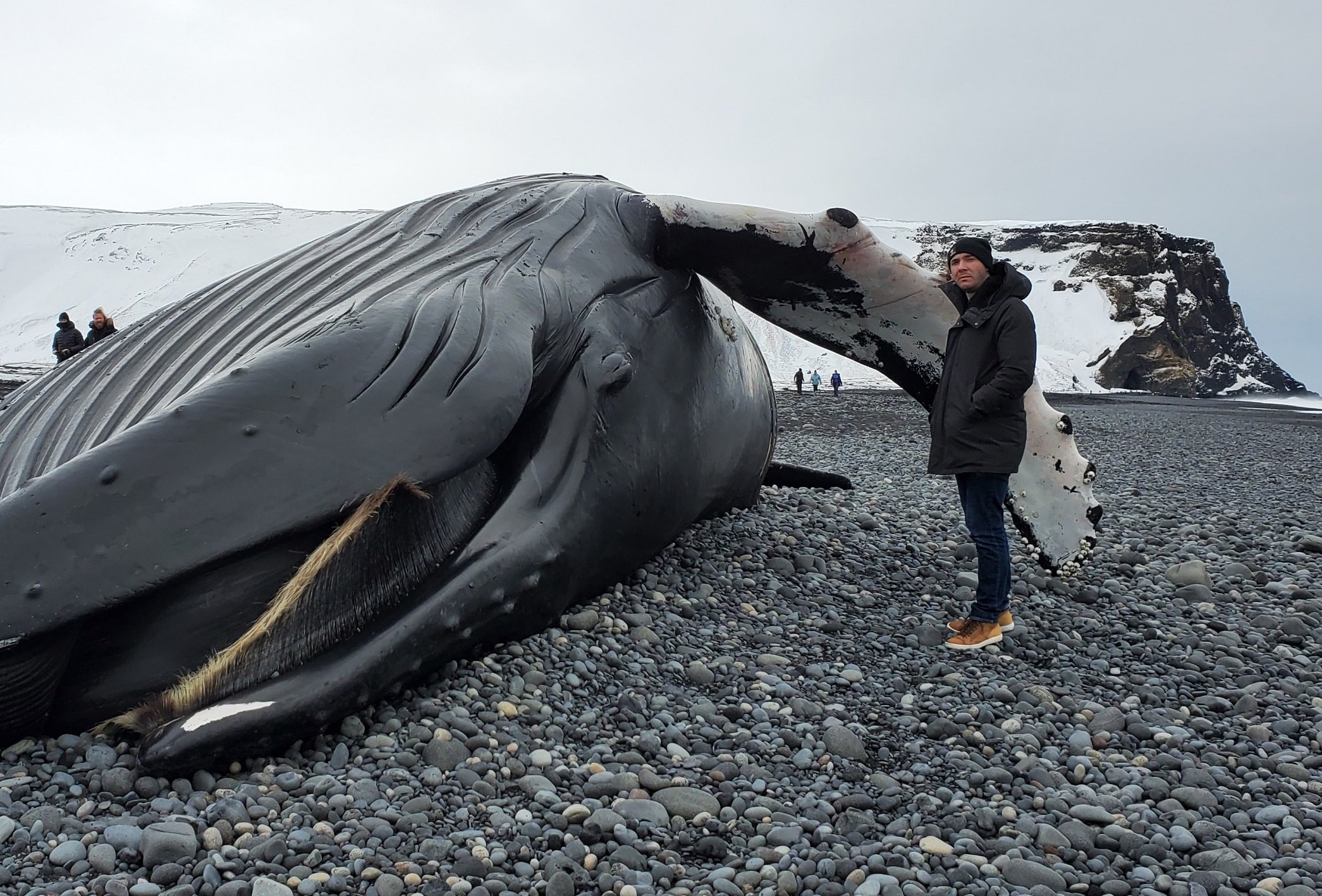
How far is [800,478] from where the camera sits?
24.9 ft

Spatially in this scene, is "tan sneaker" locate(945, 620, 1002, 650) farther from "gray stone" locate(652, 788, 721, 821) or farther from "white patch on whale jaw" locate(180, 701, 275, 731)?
"white patch on whale jaw" locate(180, 701, 275, 731)

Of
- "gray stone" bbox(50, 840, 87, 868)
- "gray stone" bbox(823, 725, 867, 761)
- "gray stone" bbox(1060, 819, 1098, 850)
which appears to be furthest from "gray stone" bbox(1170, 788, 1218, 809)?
"gray stone" bbox(50, 840, 87, 868)

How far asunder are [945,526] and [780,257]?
289 centimetres

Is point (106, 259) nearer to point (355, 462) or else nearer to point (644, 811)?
point (355, 462)

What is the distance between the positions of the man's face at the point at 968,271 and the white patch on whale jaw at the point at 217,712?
3488 mm

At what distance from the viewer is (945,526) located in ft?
22.5

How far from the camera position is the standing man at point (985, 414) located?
169 inches

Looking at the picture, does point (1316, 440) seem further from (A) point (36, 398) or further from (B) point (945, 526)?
(A) point (36, 398)

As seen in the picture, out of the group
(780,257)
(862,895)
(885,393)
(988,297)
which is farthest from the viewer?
(885,393)

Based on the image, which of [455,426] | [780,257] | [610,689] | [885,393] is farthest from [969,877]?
[885,393]

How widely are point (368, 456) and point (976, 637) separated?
2.94 m

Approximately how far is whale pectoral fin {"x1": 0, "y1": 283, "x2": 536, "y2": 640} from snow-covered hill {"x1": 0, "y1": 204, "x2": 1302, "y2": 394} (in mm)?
58463

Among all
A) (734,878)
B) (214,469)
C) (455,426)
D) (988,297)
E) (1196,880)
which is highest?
(988,297)

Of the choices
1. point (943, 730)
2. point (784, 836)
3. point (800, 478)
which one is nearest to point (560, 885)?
point (784, 836)
